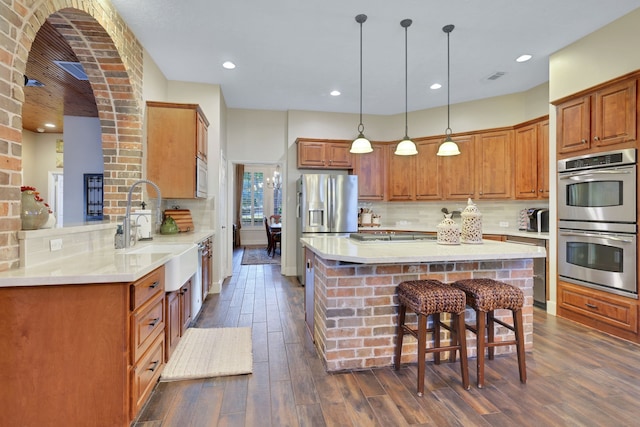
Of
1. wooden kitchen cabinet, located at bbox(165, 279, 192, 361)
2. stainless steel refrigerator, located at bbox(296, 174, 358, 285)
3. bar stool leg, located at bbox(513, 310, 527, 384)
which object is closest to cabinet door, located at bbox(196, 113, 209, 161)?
stainless steel refrigerator, located at bbox(296, 174, 358, 285)

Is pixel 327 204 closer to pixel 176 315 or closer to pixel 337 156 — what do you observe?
pixel 337 156

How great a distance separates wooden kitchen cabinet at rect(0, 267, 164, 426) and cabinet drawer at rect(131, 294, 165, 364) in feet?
0.12

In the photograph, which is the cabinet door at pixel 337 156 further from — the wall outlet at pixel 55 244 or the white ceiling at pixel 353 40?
the wall outlet at pixel 55 244

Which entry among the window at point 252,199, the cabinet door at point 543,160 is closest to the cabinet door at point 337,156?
the cabinet door at point 543,160

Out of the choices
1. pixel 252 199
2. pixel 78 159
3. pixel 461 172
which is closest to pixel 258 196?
pixel 252 199

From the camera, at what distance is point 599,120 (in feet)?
10.00

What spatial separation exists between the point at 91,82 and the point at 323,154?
321 centimetres

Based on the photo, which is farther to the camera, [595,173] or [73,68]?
[73,68]

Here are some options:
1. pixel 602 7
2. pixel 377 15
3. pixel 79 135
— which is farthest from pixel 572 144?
pixel 79 135

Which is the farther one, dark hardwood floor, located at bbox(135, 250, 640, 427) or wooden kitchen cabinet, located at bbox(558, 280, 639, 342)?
wooden kitchen cabinet, located at bbox(558, 280, 639, 342)

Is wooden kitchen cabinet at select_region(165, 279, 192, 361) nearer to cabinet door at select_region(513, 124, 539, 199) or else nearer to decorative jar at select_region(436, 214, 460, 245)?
decorative jar at select_region(436, 214, 460, 245)

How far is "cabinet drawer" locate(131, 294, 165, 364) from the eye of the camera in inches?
65.6

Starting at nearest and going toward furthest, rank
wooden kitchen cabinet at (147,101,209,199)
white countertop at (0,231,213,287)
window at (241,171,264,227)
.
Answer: white countertop at (0,231,213,287) < wooden kitchen cabinet at (147,101,209,199) < window at (241,171,264,227)

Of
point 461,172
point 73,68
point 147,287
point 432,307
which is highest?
point 73,68
